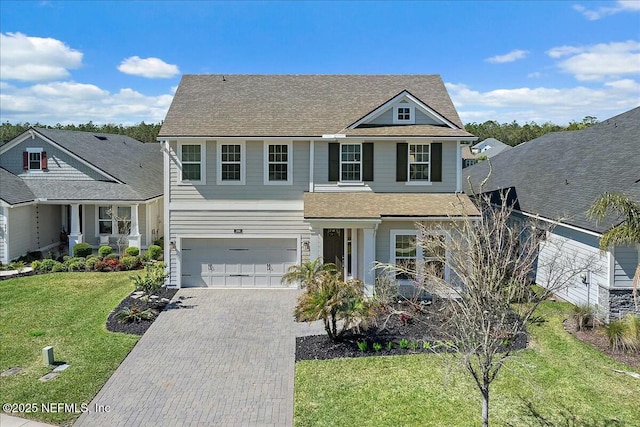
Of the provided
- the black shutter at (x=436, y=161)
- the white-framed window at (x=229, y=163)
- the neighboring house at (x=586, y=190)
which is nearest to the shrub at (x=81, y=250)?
the white-framed window at (x=229, y=163)

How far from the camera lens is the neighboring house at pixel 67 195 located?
23.2 m

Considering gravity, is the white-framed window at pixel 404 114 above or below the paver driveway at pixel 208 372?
above

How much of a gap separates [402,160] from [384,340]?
7698 millimetres

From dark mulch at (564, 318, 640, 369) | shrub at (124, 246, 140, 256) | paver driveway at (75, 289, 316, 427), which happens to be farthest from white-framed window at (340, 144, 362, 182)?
shrub at (124, 246, 140, 256)

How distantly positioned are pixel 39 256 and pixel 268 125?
13616mm

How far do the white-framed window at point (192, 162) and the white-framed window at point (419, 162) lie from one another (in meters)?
7.80

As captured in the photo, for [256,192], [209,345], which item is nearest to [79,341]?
[209,345]

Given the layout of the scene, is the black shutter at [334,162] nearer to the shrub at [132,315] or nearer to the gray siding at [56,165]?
the shrub at [132,315]

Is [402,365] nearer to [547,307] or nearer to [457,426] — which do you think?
[457,426]

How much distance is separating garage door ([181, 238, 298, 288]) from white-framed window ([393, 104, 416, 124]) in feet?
20.3

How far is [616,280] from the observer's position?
13656 millimetres

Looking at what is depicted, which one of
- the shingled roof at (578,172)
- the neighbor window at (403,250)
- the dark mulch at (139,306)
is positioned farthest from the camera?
the neighbor window at (403,250)

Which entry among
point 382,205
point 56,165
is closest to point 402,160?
point 382,205

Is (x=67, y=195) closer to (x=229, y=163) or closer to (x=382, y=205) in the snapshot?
(x=229, y=163)
